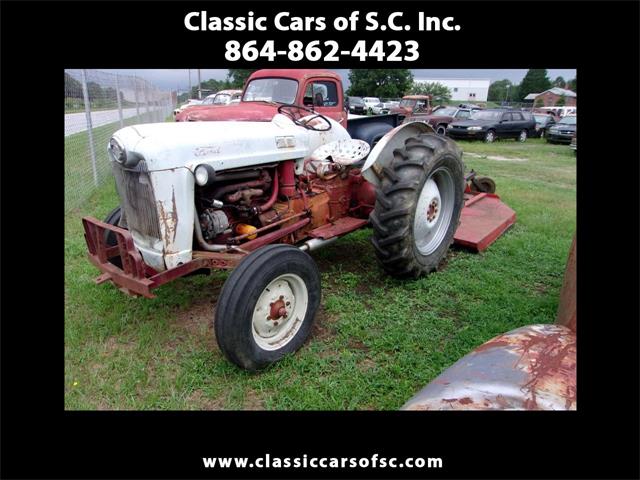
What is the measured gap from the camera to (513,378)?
6.51 feet

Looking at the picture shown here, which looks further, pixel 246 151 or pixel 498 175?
pixel 498 175

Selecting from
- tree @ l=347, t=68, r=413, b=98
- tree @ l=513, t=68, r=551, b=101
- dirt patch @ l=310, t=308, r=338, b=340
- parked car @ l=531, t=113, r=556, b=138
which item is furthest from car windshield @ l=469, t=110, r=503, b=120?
tree @ l=513, t=68, r=551, b=101

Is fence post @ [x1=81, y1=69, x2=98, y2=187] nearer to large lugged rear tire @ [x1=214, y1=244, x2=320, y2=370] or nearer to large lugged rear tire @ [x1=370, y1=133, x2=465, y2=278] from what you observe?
large lugged rear tire @ [x1=370, y1=133, x2=465, y2=278]

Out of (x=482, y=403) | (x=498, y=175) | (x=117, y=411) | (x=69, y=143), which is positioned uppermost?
(x=69, y=143)

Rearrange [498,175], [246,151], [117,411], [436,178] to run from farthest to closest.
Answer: [498,175]
[436,178]
[246,151]
[117,411]

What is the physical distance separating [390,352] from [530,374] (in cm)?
111

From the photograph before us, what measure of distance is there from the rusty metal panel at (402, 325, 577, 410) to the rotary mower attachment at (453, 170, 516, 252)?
7.56ft

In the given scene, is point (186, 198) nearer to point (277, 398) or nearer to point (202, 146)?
point (202, 146)

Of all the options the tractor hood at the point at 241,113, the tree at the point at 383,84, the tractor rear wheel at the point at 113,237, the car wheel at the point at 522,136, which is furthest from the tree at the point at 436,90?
the tractor rear wheel at the point at 113,237

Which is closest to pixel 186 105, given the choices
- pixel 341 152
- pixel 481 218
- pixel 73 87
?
pixel 73 87

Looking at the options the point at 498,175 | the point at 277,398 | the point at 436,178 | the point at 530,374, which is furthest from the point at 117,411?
the point at 498,175

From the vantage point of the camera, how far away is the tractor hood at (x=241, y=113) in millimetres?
4227

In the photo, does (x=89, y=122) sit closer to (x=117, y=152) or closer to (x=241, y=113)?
(x=241, y=113)

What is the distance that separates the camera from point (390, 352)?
3.00 metres
